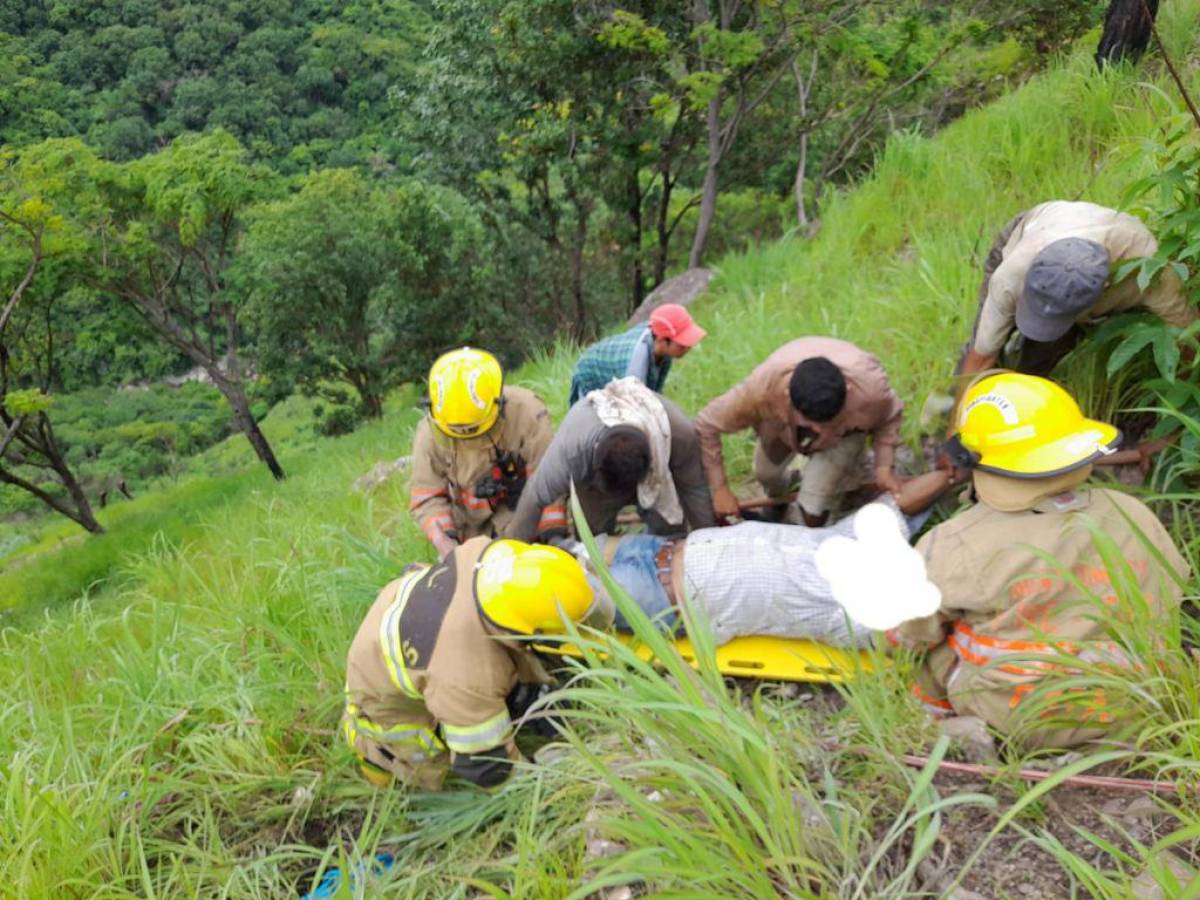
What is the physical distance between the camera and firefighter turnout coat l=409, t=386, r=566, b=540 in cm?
345

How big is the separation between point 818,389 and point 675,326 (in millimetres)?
1082

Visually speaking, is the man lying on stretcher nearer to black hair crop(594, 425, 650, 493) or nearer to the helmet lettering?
black hair crop(594, 425, 650, 493)

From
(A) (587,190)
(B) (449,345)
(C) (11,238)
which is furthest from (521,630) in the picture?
(B) (449,345)

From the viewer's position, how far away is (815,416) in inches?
101

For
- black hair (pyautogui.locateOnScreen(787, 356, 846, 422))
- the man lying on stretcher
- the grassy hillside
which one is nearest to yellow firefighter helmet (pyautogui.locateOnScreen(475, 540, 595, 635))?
the man lying on stretcher

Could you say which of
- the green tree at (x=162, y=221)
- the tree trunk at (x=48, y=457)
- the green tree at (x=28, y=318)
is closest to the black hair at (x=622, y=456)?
the green tree at (x=28, y=318)

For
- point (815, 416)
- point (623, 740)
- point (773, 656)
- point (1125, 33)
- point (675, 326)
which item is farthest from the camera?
point (1125, 33)

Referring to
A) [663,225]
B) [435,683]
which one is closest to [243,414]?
[663,225]

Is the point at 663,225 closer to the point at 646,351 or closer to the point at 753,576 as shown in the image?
the point at 646,351

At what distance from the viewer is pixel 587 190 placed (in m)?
10.9

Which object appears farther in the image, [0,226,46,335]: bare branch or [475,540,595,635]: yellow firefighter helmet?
[0,226,46,335]: bare branch

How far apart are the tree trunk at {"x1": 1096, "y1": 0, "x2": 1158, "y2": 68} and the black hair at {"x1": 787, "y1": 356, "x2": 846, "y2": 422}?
322cm

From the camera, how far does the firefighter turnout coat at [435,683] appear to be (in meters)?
2.08

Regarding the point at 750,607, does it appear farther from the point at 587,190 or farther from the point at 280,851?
the point at 587,190
